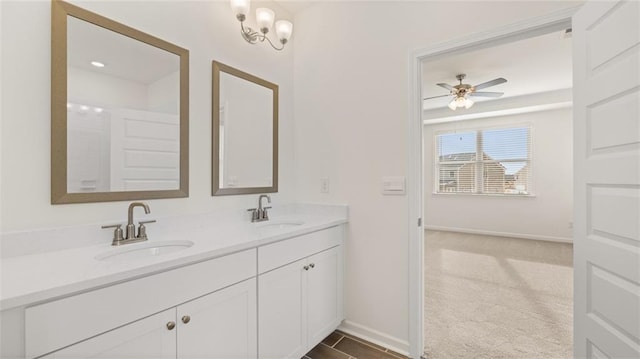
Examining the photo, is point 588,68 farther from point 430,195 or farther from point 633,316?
point 430,195

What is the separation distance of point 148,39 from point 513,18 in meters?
2.07

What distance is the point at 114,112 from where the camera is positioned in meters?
1.44

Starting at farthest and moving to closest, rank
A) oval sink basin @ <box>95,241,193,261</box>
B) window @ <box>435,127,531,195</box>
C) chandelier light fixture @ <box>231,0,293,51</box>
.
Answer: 1. window @ <box>435,127,531,195</box>
2. chandelier light fixture @ <box>231,0,293,51</box>
3. oval sink basin @ <box>95,241,193,261</box>

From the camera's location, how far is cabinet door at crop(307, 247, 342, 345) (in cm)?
181

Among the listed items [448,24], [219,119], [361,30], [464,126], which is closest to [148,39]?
[219,119]

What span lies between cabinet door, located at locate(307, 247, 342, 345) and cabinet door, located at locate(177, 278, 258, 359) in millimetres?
472

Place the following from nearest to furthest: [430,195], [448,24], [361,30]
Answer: [448,24], [361,30], [430,195]

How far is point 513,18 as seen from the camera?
1.57 meters

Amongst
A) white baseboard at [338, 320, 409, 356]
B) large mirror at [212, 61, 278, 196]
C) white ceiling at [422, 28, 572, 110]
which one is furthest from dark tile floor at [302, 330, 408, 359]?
white ceiling at [422, 28, 572, 110]

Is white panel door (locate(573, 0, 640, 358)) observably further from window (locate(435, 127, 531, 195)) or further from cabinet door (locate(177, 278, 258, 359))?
window (locate(435, 127, 531, 195))

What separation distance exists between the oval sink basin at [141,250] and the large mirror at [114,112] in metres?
0.28

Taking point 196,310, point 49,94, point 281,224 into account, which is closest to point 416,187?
point 281,224

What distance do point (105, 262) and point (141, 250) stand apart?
11.3 inches

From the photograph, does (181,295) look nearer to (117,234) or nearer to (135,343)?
(135,343)
